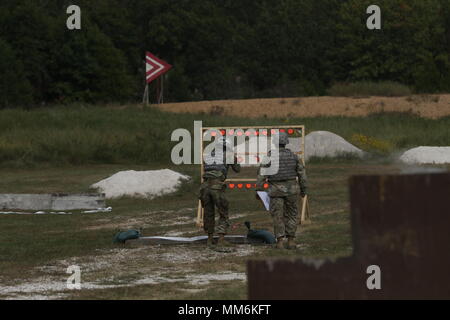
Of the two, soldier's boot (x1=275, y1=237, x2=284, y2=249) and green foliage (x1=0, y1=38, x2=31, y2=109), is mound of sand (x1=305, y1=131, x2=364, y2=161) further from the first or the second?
green foliage (x1=0, y1=38, x2=31, y2=109)

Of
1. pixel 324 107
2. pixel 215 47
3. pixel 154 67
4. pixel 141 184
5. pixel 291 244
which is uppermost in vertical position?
pixel 215 47

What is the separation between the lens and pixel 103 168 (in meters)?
37.5

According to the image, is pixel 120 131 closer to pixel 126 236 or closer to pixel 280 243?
pixel 126 236

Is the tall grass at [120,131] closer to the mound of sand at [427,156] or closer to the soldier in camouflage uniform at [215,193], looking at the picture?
the mound of sand at [427,156]

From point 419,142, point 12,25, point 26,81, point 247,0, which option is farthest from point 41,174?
point 247,0

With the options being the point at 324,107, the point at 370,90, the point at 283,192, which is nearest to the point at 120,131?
the point at 324,107

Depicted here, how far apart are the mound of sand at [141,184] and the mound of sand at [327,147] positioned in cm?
853

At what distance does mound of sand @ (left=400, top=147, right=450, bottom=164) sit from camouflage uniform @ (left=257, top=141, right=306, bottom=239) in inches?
675

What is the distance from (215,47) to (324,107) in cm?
3086

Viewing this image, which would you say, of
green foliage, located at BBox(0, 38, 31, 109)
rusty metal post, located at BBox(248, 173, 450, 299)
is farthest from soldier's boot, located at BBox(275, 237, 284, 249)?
green foliage, located at BBox(0, 38, 31, 109)

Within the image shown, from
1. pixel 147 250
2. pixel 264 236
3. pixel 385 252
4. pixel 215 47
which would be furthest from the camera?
pixel 215 47

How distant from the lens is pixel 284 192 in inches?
696

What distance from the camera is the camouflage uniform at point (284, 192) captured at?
17.7 metres

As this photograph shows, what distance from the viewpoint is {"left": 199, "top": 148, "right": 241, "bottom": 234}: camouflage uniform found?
728 inches
